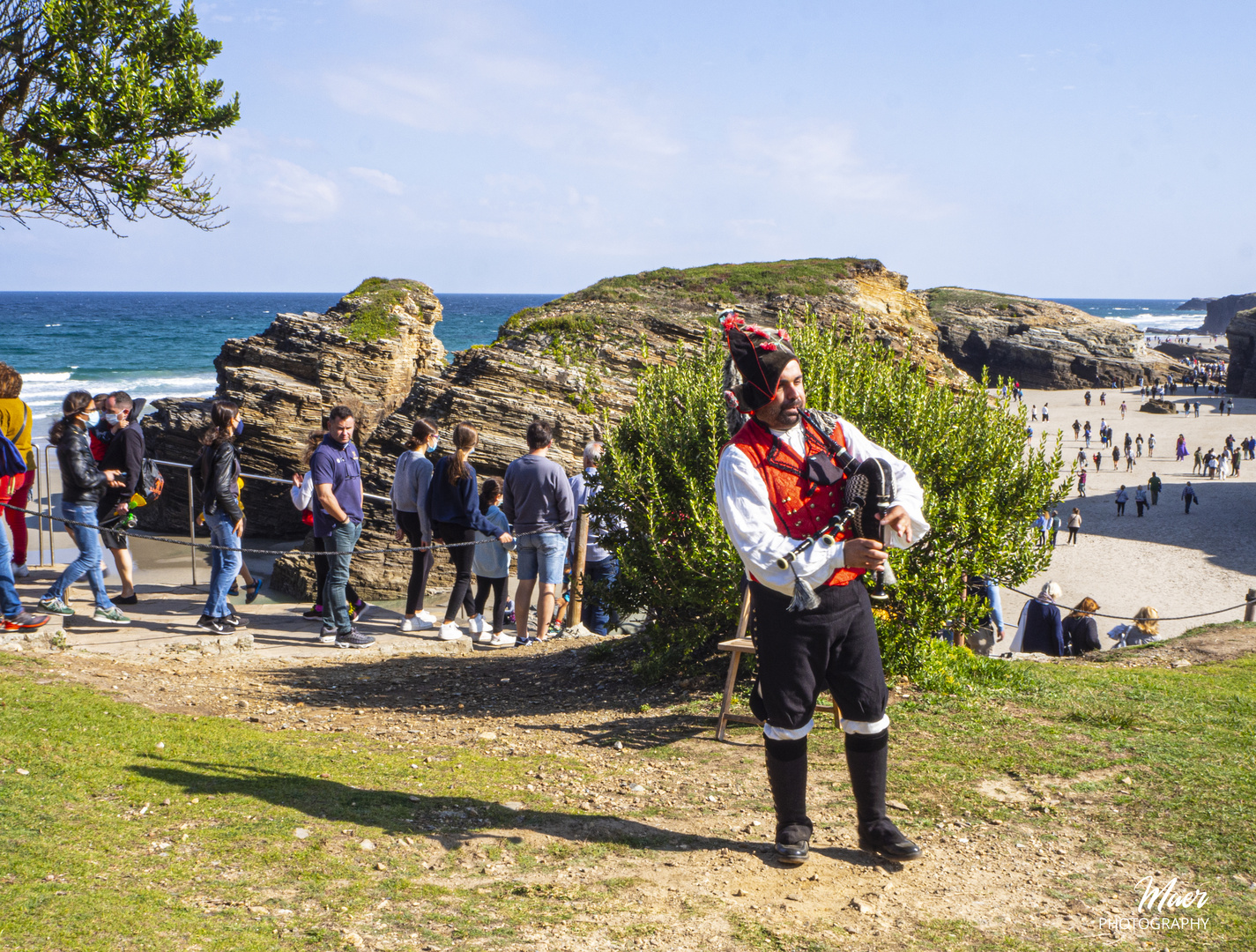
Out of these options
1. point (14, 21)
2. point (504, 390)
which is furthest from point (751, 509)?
point (504, 390)

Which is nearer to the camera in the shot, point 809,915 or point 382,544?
point 809,915

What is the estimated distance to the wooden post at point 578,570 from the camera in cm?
937

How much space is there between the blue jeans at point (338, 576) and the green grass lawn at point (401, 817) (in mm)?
2520

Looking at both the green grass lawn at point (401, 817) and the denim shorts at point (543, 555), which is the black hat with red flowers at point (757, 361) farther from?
the denim shorts at point (543, 555)

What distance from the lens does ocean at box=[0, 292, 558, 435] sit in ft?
183

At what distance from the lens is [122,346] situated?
8469 centimetres

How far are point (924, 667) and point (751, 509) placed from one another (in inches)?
122

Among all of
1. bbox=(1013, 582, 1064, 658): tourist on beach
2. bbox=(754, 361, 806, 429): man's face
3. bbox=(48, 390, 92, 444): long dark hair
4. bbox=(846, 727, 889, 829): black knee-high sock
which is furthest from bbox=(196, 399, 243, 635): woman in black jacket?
bbox=(1013, 582, 1064, 658): tourist on beach

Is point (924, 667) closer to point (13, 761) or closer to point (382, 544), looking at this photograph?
point (13, 761)

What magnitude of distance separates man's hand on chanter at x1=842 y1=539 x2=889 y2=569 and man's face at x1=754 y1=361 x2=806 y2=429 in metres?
0.60

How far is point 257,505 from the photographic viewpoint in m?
20.3

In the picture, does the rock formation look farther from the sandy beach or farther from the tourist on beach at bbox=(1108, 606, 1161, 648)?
the tourist on beach at bbox=(1108, 606, 1161, 648)

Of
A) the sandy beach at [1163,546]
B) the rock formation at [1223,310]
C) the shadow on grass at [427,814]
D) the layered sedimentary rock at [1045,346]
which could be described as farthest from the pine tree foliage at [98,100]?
the rock formation at [1223,310]

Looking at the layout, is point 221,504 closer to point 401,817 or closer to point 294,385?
point 401,817
